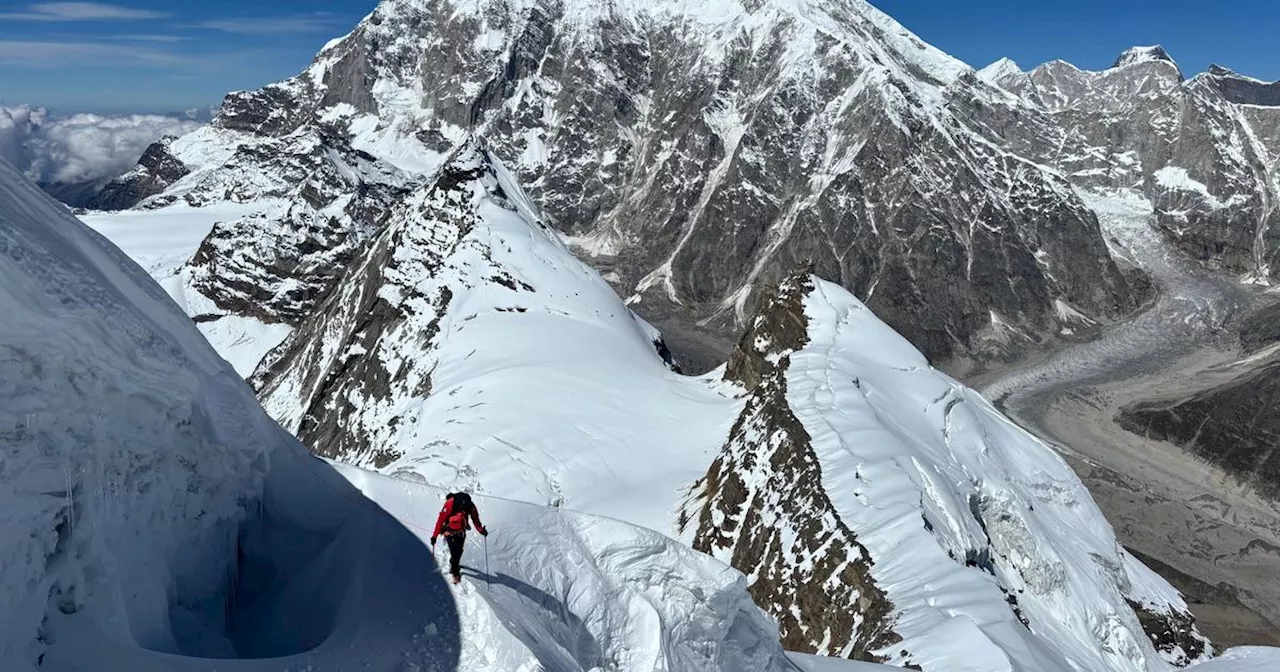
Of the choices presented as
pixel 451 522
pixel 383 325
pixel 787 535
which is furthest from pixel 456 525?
pixel 383 325

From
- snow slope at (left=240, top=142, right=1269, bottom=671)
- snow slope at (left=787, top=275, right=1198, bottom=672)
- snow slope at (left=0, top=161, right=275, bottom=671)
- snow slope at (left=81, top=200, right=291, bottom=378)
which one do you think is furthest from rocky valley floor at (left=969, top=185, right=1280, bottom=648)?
snow slope at (left=81, top=200, right=291, bottom=378)

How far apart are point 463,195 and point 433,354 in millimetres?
18933

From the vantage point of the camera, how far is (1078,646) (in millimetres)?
30719

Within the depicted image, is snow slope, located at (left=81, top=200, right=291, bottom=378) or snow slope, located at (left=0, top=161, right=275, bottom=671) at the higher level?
snow slope, located at (left=0, top=161, right=275, bottom=671)

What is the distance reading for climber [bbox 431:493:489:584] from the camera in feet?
45.1

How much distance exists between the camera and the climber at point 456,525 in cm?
1376

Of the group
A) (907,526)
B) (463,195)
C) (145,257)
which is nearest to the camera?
(907,526)

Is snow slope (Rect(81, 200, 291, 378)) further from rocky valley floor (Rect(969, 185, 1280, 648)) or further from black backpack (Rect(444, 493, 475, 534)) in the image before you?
Result: rocky valley floor (Rect(969, 185, 1280, 648))

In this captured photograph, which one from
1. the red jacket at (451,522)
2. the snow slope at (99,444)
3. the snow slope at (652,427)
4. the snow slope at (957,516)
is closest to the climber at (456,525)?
the red jacket at (451,522)

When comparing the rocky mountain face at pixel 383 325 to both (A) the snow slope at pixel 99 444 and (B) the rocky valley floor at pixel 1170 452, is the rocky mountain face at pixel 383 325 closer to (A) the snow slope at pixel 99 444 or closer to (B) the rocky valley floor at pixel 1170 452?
(A) the snow slope at pixel 99 444

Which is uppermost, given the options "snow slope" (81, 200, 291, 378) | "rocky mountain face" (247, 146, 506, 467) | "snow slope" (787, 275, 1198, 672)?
"snow slope" (787, 275, 1198, 672)

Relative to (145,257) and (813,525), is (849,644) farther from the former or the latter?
(145,257)

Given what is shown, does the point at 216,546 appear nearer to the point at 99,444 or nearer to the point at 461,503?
the point at 99,444

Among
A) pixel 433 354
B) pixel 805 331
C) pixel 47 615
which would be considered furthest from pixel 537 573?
pixel 433 354
